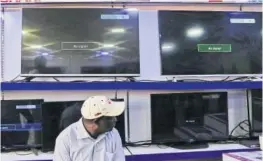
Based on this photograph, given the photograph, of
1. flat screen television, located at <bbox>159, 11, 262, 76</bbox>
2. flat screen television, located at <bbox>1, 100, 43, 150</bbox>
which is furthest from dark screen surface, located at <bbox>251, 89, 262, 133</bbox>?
flat screen television, located at <bbox>1, 100, 43, 150</bbox>

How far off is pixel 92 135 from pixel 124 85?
1.66ft

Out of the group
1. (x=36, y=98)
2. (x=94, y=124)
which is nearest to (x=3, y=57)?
(x=36, y=98)

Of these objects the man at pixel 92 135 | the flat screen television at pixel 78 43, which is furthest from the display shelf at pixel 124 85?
the man at pixel 92 135

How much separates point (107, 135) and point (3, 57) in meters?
1.17

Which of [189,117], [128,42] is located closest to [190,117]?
[189,117]

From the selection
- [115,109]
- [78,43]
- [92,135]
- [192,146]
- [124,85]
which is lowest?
[192,146]

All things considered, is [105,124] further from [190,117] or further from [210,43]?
[210,43]

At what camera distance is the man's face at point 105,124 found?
1751 mm

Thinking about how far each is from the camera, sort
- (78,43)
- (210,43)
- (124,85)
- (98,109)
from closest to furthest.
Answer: (98,109), (124,85), (78,43), (210,43)

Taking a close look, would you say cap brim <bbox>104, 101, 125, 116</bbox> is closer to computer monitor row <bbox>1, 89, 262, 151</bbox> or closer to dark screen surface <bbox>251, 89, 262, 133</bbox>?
computer monitor row <bbox>1, 89, 262, 151</bbox>

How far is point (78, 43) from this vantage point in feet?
7.50

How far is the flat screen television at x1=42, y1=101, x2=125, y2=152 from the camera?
7.17 feet

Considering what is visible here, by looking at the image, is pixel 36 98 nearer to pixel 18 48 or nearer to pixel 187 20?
pixel 18 48

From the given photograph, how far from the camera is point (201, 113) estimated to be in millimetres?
2400
